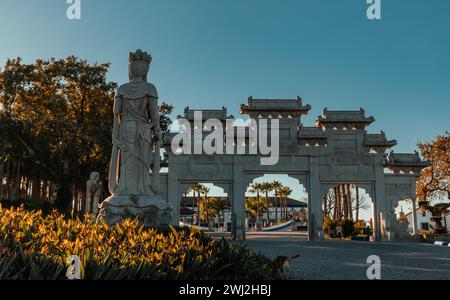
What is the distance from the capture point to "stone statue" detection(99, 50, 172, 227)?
26.8ft

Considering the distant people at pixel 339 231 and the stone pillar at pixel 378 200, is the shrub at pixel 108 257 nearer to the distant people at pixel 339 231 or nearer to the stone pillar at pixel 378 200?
the stone pillar at pixel 378 200

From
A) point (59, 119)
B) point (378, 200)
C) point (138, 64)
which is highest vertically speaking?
point (59, 119)

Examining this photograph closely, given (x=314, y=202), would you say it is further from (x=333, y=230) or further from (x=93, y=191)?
(x=93, y=191)

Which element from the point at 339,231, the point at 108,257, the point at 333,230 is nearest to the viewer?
the point at 108,257

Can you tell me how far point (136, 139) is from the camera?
830cm

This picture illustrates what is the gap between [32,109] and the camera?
25312 millimetres

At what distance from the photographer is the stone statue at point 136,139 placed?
8156 mm

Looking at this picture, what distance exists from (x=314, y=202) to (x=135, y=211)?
17.8 m

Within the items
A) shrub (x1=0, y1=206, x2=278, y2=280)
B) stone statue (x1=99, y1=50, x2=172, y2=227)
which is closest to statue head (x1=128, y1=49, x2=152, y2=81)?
stone statue (x1=99, y1=50, x2=172, y2=227)

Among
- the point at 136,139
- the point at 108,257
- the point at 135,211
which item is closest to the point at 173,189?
the point at 136,139

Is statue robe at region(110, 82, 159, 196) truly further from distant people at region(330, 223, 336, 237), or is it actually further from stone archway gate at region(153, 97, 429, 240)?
distant people at region(330, 223, 336, 237)
